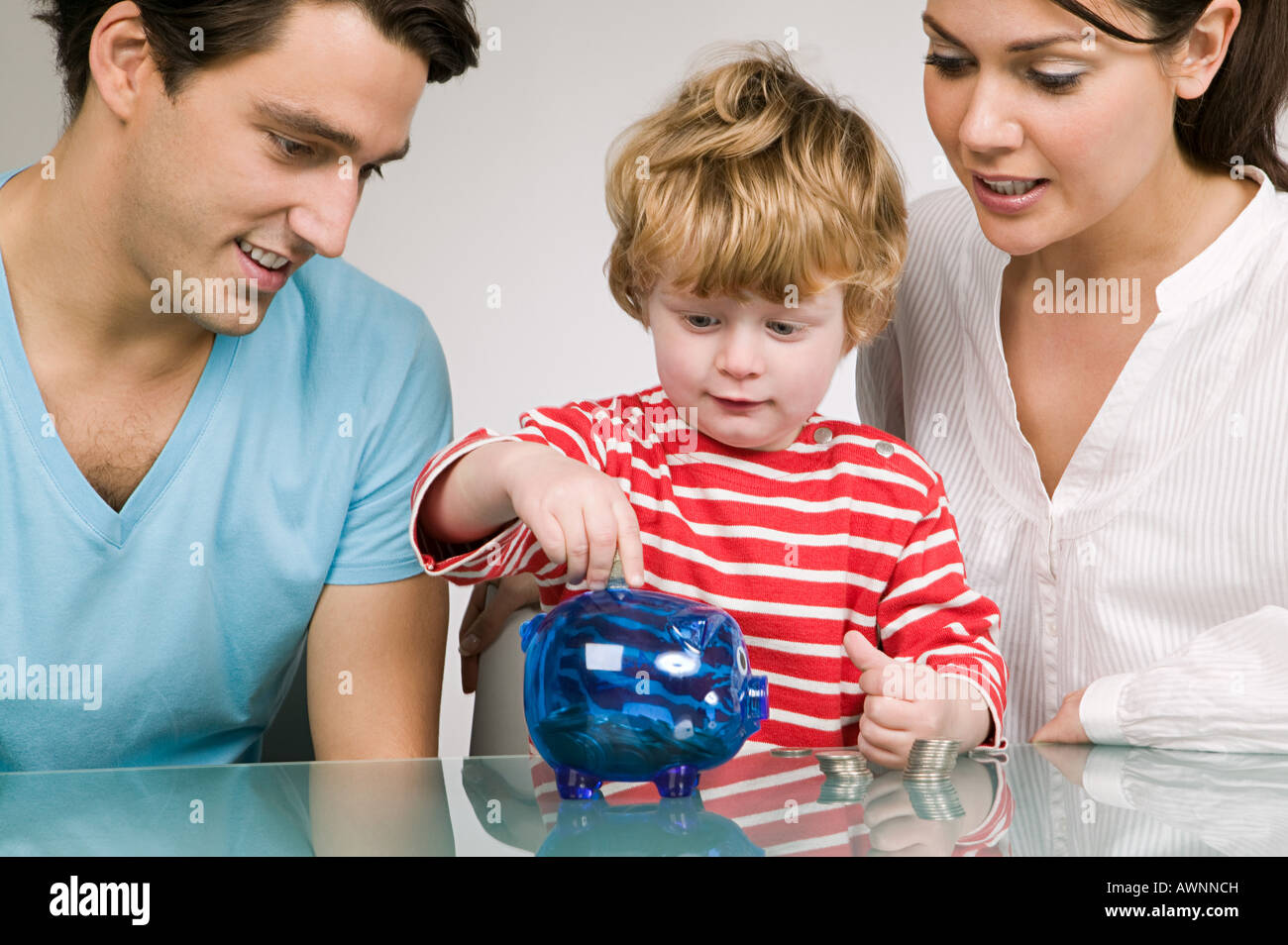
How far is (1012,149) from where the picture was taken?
1.09 meters

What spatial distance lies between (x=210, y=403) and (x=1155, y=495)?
892mm

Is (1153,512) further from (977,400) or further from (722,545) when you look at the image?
(722,545)

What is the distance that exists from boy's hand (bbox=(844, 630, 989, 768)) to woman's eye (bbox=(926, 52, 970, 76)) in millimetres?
524

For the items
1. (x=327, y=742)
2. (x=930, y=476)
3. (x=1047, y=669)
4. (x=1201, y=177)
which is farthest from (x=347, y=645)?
(x=1201, y=177)

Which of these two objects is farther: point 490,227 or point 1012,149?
point 490,227

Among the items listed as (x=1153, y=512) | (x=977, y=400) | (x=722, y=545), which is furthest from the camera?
(x=977, y=400)

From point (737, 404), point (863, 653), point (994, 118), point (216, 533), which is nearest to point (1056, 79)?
point (994, 118)

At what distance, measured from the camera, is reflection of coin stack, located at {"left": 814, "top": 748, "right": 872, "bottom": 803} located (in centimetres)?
78

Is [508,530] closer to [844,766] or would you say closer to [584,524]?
[584,524]

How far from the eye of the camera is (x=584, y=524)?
0.84 m

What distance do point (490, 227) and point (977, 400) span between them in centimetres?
138

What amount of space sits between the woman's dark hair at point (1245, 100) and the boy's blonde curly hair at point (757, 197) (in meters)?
0.32

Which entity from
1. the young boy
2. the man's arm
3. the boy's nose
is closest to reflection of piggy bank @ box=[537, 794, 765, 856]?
the young boy

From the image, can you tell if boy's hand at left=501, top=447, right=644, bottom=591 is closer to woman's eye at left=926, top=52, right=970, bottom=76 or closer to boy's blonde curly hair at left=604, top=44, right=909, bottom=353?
boy's blonde curly hair at left=604, top=44, right=909, bottom=353
